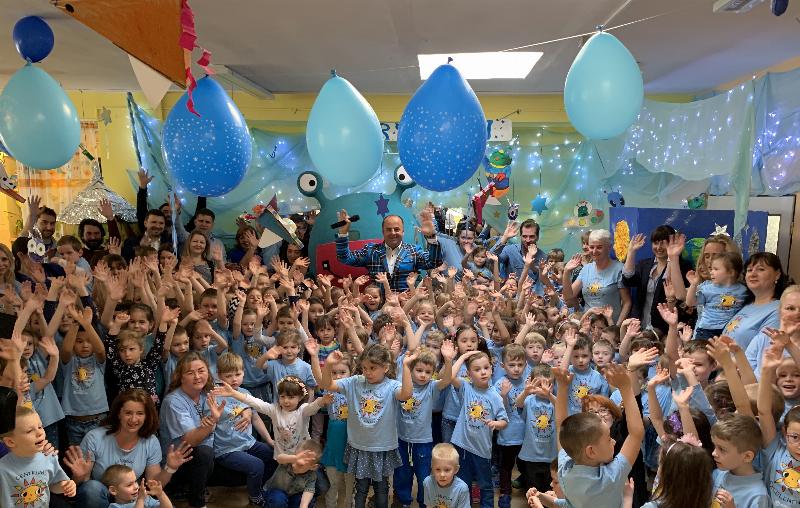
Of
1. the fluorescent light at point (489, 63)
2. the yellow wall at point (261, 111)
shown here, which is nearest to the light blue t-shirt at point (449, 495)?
the fluorescent light at point (489, 63)

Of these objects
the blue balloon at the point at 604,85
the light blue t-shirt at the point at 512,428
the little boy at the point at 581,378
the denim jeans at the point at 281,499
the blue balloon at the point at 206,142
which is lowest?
the denim jeans at the point at 281,499

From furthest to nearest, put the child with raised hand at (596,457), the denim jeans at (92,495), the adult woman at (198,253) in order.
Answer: the adult woman at (198,253) < the denim jeans at (92,495) < the child with raised hand at (596,457)

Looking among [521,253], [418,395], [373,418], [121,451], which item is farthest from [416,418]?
[521,253]

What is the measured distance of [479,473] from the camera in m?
3.20

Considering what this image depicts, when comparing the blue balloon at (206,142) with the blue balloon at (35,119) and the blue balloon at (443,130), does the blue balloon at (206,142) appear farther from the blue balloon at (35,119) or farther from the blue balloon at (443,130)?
the blue balloon at (443,130)

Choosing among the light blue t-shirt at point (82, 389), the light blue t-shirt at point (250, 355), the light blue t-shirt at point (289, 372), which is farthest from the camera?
the light blue t-shirt at point (250, 355)

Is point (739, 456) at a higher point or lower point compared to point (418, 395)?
higher

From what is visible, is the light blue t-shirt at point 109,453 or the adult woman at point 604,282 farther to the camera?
the adult woman at point 604,282

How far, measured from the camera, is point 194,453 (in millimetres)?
3314

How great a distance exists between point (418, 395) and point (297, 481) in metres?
0.78

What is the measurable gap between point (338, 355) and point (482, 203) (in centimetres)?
435

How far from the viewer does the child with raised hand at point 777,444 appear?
84.9 inches

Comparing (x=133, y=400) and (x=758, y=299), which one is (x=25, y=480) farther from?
(x=758, y=299)

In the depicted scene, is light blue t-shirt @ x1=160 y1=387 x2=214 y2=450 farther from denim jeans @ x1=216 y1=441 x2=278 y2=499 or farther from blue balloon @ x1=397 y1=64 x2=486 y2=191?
blue balloon @ x1=397 y1=64 x2=486 y2=191
